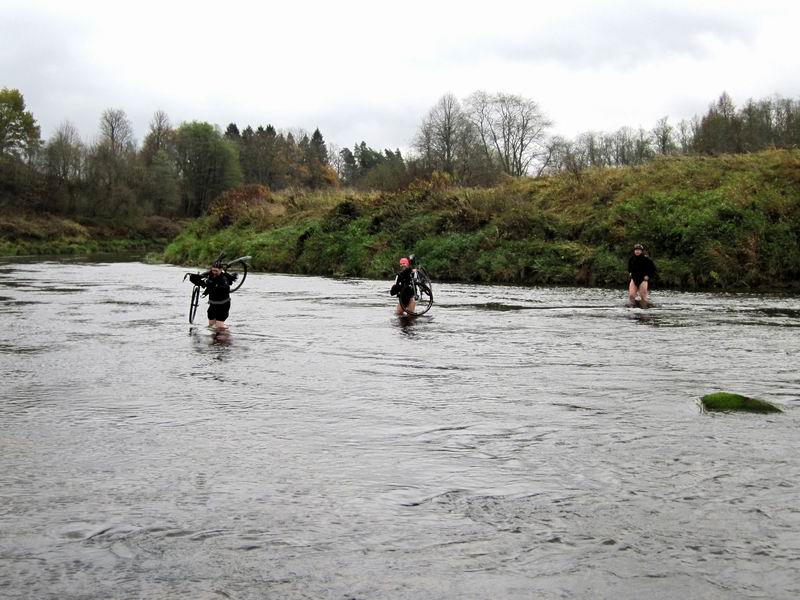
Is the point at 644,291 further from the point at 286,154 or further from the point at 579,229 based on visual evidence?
the point at 286,154

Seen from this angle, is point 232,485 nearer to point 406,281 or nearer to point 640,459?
point 640,459

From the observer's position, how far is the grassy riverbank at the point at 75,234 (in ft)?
244

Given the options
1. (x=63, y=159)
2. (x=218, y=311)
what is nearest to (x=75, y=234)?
(x=63, y=159)

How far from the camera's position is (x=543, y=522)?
5.75 m

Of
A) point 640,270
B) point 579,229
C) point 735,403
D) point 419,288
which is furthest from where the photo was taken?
point 579,229

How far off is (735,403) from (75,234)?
81.7 metres

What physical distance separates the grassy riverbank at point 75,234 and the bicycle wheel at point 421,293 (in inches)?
2296

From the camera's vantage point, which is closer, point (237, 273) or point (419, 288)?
point (419, 288)

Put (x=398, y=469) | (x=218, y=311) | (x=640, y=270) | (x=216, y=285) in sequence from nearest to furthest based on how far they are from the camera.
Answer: (x=398, y=469)
(x=216, y=285)
(x=218, y=311)
(x=640, y=270)

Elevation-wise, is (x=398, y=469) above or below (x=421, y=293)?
below

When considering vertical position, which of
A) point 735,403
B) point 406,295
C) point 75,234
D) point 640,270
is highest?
point 75,234

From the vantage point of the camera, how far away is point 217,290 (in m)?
16.6

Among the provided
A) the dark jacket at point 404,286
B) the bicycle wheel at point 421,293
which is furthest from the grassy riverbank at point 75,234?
the dark jacket at point 404,286

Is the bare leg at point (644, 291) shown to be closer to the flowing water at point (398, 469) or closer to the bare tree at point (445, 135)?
the flowing water at point (398, 469)
